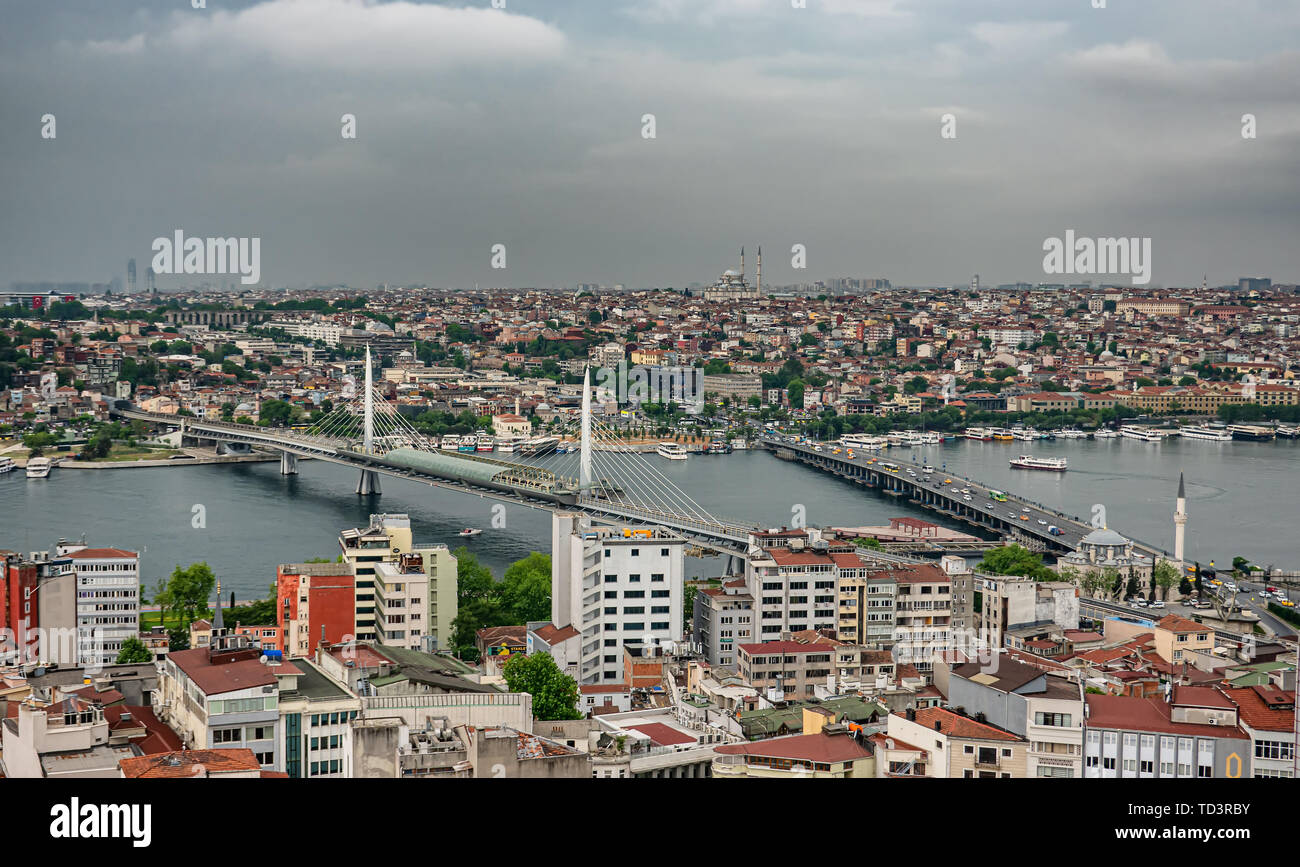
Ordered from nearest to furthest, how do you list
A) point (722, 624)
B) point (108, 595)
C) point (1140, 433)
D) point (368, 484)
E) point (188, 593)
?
point (722, 624) → point (108, 595) → point (188, 593) → point (368, 484) → point (1140, 433)

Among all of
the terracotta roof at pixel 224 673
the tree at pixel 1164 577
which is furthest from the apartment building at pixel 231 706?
the tree at pixel 1164 577

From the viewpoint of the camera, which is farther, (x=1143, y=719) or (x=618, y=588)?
(x=618, y=588)

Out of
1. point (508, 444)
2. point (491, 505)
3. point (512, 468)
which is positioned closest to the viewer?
point (491, 505)

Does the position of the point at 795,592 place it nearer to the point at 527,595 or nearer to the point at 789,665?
the point at 789,665

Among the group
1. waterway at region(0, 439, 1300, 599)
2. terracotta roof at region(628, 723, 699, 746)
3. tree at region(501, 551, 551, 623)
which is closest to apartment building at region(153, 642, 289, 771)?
terracotta roof at region(628, 723, 699, 746)

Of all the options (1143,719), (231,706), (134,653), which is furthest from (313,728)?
(134,653)

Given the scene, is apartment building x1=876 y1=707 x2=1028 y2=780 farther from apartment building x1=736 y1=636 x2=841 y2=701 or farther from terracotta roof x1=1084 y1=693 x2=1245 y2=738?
apartment building x1=736 y1=636 x2=841 y2=701

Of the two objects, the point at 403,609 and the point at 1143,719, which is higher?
the point at 1143,719

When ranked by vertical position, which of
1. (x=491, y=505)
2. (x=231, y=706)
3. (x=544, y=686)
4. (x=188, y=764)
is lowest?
(x=491, y=505)
